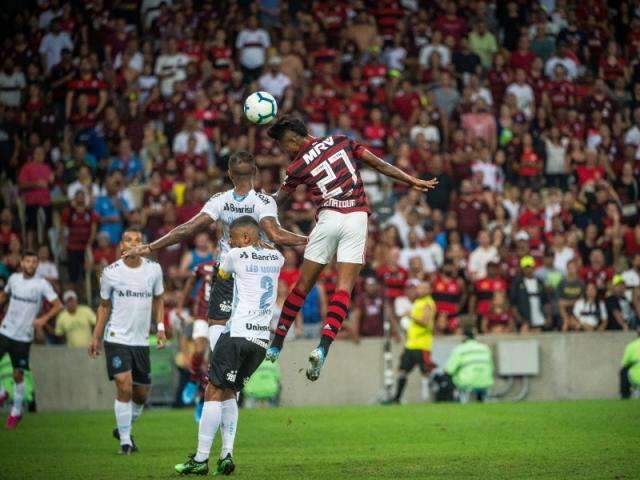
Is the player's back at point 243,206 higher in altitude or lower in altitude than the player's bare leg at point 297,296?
higher

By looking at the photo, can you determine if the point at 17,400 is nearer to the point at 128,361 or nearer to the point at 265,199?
the point at 128,361

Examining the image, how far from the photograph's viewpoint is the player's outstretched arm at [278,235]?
12.6 m

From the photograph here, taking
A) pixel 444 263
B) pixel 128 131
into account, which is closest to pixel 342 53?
pixel 128 131

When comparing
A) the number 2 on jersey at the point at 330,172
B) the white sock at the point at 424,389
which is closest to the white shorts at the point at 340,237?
Result: the number 2 on jersey at the point at 330,172

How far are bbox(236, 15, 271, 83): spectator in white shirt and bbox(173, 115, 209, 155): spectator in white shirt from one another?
257 cm

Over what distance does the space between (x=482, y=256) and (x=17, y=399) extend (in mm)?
9671

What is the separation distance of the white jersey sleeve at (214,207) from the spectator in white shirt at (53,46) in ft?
57.5

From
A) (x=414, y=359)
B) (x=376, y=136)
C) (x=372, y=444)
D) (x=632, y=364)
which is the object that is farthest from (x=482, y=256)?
(x=372, y=444)

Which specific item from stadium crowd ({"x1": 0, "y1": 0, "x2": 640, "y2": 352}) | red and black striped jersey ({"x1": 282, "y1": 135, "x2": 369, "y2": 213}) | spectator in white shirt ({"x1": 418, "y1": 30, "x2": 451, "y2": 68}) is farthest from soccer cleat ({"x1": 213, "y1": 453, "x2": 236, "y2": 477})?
spectator in white shirt ({"x1": 418, "y1": 30, "x2": 451, "y2": 68})

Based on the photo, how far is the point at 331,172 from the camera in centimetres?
1245

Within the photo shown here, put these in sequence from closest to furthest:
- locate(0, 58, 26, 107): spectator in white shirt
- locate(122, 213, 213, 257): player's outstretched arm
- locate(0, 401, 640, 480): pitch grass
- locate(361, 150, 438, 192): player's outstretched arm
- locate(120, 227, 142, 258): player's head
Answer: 1. locate(0, 401, 640, 480): pitch grass
2. locate(122, 213, 213, 257): player's outstretched arm
3. locate(361, 150, 438, 192): player's outstretched arm
4. locate(120, 227, 142, 258): player's head
5. locate(0, 58, 26, 107): spectator in white shirt

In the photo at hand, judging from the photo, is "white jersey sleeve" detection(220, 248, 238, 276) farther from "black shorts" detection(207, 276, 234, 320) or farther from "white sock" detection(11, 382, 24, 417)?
"white sock" detection(11, 382, 24, 417)

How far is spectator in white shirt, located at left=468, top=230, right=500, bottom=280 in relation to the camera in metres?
24.3

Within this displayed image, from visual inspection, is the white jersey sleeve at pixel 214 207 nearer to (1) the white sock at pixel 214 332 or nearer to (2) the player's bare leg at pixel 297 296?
(2) the player's bare leg at pixel 297 296
